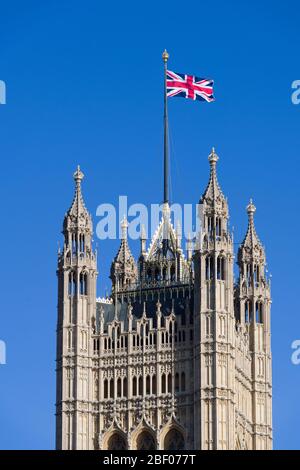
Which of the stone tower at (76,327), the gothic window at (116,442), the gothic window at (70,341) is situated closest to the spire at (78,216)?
the stone tower at (76,327)

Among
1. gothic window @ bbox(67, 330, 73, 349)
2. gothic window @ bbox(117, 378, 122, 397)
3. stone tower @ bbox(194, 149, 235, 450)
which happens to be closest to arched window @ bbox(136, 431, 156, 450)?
gothic window @ bbox(117, 378, 122, 397)

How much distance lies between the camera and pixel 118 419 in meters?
176

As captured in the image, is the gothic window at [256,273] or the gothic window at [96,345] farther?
the gothic window at [256,273]

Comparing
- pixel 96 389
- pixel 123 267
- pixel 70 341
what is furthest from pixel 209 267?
pixel 96 389

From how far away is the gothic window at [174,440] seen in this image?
570 feet

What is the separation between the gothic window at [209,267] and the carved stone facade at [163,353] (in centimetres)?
6

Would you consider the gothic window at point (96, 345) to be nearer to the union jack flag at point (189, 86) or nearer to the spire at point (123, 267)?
the spire at point (123, 267)

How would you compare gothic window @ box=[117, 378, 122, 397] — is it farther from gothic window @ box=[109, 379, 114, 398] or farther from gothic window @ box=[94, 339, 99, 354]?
gothic window @ box=[94, 339, 99, 354]

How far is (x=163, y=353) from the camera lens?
6939 inches

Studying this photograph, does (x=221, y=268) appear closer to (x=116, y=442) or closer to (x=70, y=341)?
(x=70, y=341)

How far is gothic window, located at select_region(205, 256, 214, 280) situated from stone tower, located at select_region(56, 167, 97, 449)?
740 cm
